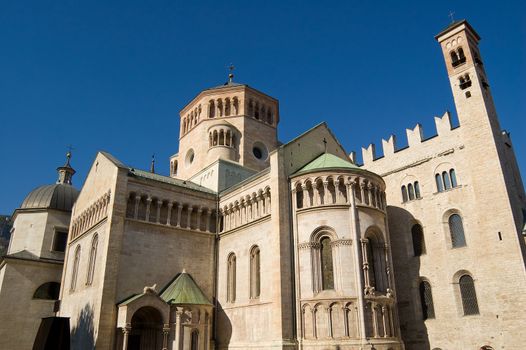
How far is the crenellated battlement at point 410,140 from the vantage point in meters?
27.7

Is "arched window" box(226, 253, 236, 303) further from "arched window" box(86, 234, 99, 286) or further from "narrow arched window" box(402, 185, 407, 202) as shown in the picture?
"narrow arched window" box(402, 185, 407, 202)

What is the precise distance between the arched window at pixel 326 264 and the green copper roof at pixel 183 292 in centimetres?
758

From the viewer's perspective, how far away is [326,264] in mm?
22281

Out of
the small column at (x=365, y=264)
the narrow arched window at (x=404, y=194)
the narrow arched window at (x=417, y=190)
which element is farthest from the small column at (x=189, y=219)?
the narrow arched window at (x=417, y=190)

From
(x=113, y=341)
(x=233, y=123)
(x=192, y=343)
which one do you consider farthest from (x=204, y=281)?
(x=233, y=123)

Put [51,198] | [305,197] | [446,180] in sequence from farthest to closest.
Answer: [51,198] < [446,180] < [305,197]

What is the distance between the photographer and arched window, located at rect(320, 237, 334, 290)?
21.8 meters

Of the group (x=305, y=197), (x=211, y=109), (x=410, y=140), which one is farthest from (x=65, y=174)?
(x=410, y=140)

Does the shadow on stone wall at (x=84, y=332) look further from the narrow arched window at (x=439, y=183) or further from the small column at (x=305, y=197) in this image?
the narrow arched window at (x=439, y=183)

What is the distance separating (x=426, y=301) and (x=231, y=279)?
12.8m

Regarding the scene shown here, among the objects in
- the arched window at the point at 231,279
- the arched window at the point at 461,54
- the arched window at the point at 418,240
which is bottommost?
the arched window at the point at 231,279

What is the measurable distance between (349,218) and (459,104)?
465 inches

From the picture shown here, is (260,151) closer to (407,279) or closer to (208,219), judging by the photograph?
(208,219)

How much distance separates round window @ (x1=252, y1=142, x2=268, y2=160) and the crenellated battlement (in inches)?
299
